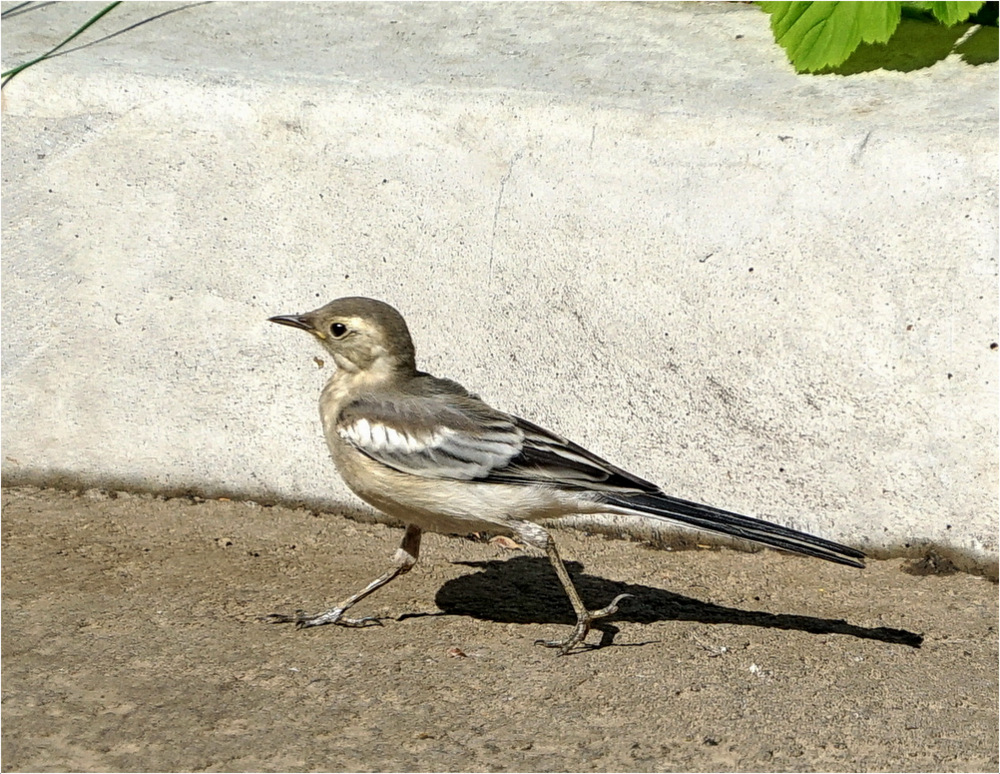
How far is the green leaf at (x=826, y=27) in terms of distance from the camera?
6.10m

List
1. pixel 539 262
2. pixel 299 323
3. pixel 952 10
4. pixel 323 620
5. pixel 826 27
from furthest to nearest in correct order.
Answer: pixel 826 27, pixel 539 262, pixel 952 10, pixel 323 620, pixel 299 323

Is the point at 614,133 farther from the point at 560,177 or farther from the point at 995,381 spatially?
the point at 995,381

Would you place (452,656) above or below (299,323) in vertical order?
below

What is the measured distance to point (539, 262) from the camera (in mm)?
6148

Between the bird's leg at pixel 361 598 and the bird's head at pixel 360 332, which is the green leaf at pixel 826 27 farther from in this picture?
the bird's leg at pixel 361 598

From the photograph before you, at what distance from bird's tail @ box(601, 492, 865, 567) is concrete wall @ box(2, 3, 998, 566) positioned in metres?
1.01

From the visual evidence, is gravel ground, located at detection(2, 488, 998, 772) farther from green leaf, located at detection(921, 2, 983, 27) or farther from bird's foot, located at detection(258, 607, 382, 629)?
green leaf, located at detection(921, 2, 983, 27)

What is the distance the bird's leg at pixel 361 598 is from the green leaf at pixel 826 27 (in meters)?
3.07

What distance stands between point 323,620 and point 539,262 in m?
1.98

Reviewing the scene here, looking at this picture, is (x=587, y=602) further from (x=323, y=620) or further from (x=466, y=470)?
(x=323, y=620)

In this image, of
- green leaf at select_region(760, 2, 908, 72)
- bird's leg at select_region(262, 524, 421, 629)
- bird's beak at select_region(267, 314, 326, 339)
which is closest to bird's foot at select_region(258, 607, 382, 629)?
bird's leg at select_region(262, 524, 421, 629)

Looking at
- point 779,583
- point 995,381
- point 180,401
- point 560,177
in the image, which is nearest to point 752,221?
point 560,177

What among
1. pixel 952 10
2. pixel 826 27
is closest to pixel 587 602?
pixel 826 27

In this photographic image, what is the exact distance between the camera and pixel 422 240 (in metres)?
6.21
